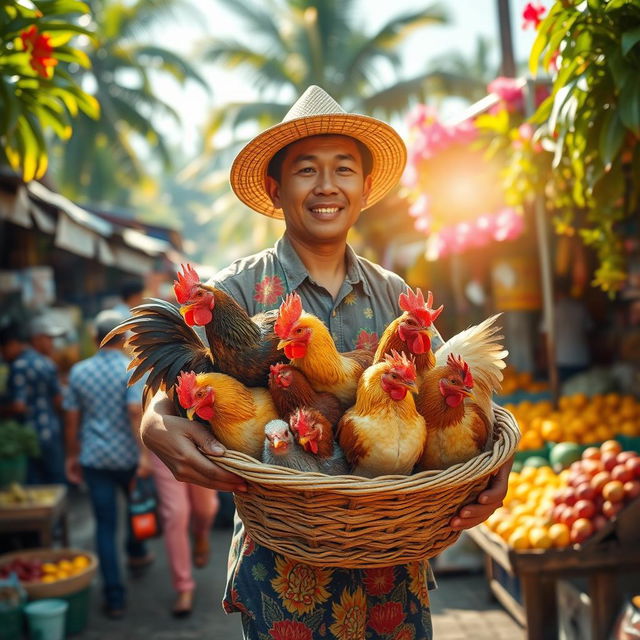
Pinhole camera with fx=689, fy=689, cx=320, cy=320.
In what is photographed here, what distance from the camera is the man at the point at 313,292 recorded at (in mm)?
1814

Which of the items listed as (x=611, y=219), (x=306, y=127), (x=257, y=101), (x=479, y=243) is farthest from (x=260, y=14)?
(x=306, y=127)

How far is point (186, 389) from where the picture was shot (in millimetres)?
1703

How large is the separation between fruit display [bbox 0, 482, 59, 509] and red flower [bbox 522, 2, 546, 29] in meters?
4.41

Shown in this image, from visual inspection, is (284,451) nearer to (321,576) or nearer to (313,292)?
(321,576)

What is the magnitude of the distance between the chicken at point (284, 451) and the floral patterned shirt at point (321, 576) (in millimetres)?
403

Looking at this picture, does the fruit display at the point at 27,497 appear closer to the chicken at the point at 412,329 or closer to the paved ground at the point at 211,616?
the paved ground at the point at 211,616

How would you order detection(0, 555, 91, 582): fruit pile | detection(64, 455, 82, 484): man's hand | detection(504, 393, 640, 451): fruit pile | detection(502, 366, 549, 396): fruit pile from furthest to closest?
detection(502, 366, 549, 396): fruit pile
detection(64, 455, 82, 484): man's hand
detection(504, 393, 640, 451): fruit pile
detection(0, 555, 91, 582): fruit pile

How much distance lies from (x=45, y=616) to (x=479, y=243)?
12.5 feet

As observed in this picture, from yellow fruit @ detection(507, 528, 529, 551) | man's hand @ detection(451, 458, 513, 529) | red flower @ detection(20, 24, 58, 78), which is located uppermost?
red flower @ detection(20, 24, 58, 78)

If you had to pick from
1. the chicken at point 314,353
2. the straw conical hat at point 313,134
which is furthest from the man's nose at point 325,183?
the chicken at point 314,353

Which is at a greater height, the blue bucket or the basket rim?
the basket rim

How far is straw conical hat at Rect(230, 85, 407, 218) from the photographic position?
81.6 inches

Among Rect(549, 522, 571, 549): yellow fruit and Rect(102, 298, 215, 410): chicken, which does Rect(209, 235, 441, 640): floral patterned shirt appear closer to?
Rect(102, 298, 215, 410): chicken

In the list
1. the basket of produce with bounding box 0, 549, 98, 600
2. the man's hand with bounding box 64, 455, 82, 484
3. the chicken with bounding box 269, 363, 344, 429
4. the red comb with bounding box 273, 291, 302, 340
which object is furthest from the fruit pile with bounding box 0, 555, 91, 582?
the red comb with bounding box 273, 291, 302, 340
